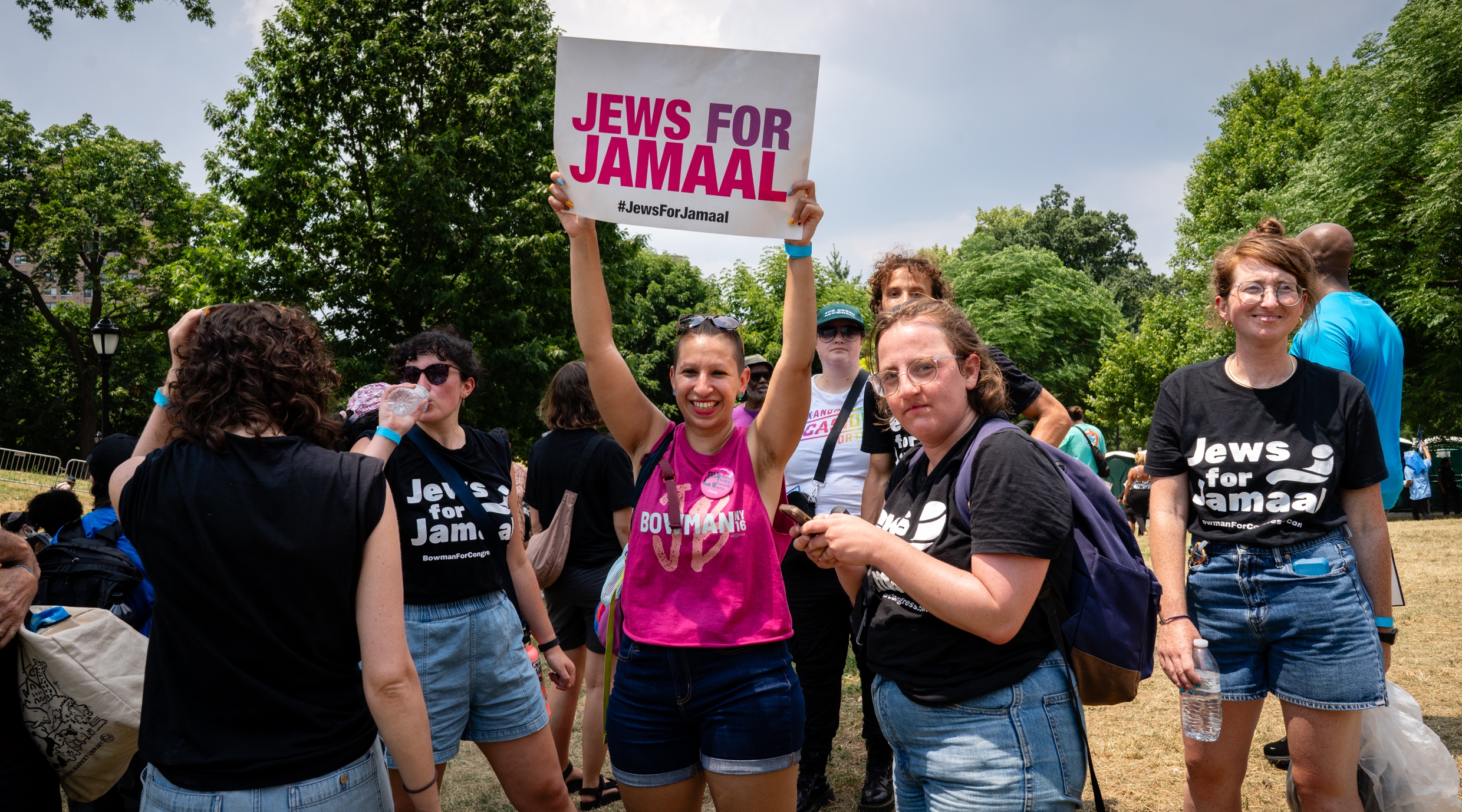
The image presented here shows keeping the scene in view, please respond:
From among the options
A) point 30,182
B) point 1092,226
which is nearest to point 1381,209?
point 1092,226

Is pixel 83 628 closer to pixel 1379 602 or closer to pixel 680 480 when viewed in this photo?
pixel 680 480

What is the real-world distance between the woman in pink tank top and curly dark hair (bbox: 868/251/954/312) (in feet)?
4.41

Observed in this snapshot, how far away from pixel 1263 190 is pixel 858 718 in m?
27.1

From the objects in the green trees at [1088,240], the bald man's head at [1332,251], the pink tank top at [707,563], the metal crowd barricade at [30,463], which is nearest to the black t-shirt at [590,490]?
the pink tank top at [707,563]

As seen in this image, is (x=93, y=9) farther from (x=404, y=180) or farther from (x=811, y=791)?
(x=811, y=791)

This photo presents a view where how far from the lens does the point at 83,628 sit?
8.45ft

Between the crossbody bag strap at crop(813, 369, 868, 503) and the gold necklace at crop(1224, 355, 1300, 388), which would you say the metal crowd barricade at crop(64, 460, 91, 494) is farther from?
the gold necklace at crop(1224, 355, 1300, 388)

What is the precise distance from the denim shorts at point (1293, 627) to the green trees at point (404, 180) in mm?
14556

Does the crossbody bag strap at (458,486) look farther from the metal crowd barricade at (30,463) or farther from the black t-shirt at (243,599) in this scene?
the metal crowd barricade at (30,463)

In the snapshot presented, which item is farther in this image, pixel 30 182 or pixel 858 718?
pixel 30 182

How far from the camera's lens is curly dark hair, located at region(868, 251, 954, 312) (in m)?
3.92

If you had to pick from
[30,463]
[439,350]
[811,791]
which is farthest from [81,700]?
[30,463]

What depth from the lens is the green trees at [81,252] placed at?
102 feet

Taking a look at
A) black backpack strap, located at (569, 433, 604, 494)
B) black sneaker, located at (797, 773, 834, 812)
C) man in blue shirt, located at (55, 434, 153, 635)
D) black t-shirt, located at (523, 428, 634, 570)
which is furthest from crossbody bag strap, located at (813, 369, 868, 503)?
man in blue shirt, located at (55, 434, 153, 635)
